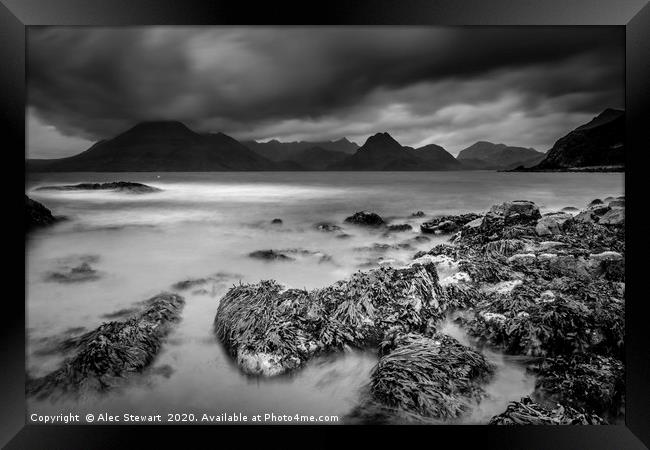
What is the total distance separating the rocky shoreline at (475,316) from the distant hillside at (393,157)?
343 mm

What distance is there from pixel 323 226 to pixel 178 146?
107 centimetres

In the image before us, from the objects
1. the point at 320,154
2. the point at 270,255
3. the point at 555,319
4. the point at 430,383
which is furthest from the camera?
the point at 320,154

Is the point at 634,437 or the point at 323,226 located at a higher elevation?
the point at 323,226

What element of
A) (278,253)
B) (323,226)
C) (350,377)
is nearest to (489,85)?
(323,226)

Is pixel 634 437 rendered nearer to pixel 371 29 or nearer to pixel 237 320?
pixel 237 320

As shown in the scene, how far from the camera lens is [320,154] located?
83.4 inches

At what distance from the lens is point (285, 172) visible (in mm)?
2189

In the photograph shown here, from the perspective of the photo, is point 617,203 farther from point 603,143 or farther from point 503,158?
point 503,158

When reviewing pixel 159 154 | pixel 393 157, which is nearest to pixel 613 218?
pixel 393 157

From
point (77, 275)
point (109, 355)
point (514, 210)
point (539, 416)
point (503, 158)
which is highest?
point (503, 158)

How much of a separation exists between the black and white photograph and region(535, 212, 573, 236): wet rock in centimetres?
1

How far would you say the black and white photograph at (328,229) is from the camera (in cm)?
186
